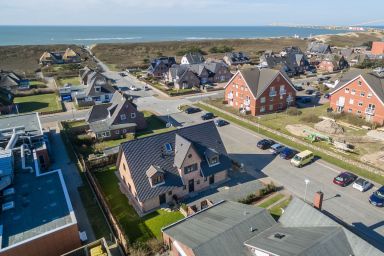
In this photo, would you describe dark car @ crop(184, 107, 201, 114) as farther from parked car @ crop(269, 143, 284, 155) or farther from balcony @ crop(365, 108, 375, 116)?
balcony @ crop(365, 108, 375, 116)

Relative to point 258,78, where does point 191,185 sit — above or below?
below

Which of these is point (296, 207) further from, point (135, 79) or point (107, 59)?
point (107, 59)

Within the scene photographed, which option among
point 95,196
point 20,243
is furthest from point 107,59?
point 20,243

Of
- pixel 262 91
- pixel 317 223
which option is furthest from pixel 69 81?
pixel 317 223

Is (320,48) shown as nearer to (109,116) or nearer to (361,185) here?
(109,116)

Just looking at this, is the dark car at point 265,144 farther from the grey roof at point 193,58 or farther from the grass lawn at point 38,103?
the grey roof at point 193,58
